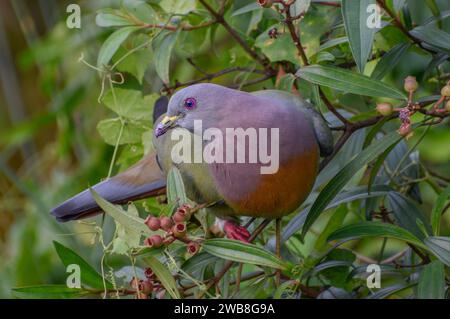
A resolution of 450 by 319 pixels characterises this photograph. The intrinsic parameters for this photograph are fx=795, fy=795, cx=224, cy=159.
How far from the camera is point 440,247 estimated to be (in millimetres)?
1155

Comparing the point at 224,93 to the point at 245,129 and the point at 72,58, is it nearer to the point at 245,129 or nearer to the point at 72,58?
the point at 245,129

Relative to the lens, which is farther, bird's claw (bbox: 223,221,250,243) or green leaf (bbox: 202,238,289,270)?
bird's claw (bbox: 223,221,250,243)

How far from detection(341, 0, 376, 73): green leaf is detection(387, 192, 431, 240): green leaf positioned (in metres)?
0.33

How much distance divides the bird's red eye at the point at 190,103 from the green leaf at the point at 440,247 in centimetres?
41

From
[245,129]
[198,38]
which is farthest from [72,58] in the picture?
[245,129]

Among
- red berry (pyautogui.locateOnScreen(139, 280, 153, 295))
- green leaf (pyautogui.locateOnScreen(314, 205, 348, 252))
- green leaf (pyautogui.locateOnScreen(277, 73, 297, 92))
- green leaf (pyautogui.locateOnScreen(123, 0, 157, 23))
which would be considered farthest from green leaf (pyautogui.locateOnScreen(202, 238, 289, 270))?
green leaf (pyautogui.locateOnScreen(123, 0, 157, 23))

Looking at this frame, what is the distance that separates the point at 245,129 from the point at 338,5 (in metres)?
0.33

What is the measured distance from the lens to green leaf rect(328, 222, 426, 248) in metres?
1.16

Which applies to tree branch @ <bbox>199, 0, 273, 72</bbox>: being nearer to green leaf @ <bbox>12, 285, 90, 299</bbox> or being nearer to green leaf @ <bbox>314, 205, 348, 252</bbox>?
green leaf @ <bbox>314, 205, 348, 252</bbox>

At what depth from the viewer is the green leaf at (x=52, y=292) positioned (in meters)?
1.25

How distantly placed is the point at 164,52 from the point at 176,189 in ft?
1.24

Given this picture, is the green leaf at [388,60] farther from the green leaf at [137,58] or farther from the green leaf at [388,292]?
the green leaf at [137,58]

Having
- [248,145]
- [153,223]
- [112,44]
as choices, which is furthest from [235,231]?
[112,44]
